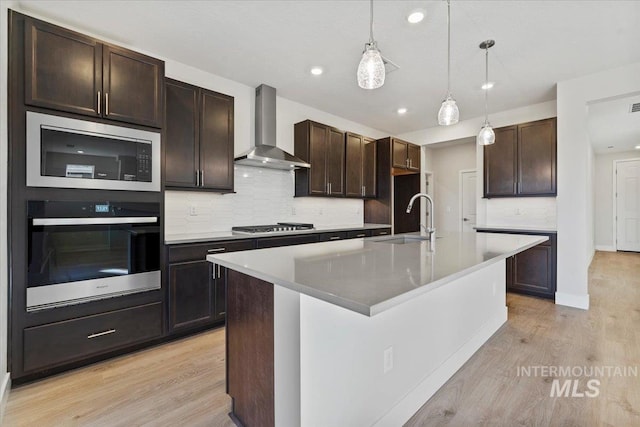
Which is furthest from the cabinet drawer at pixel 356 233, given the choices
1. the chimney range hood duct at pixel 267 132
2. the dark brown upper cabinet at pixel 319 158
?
the chimney range hood duct at pixel 267 132

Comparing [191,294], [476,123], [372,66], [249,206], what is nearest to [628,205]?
[476,123]

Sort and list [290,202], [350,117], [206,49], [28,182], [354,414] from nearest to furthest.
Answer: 1. [354,414]
2. [28,182]
3. [206,49]
4. [290,202]
5. [350,117]

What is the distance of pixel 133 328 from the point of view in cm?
237

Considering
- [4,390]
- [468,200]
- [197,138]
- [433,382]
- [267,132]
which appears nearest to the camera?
[4,390]

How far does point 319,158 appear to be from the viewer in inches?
166

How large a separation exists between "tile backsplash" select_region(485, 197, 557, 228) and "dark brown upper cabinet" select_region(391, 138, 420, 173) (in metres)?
1.38

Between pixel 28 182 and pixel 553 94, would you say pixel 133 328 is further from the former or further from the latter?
pixel 553 94

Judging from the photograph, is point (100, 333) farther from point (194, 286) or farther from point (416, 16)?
point (416, 16)

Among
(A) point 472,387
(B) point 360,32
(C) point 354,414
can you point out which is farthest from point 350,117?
(C) point 354,414

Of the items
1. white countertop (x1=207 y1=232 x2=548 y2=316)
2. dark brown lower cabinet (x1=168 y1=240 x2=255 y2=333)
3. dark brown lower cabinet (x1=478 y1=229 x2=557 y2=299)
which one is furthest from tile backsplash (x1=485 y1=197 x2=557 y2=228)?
dark brown lower cabinet (x1=168 y1=240 x2=255 y2=333)

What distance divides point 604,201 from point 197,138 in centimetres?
975

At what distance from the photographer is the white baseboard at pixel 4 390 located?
172cm

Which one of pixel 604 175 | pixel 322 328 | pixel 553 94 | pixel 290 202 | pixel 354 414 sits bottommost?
pixel 354 414

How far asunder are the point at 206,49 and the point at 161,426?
3.03 metres
